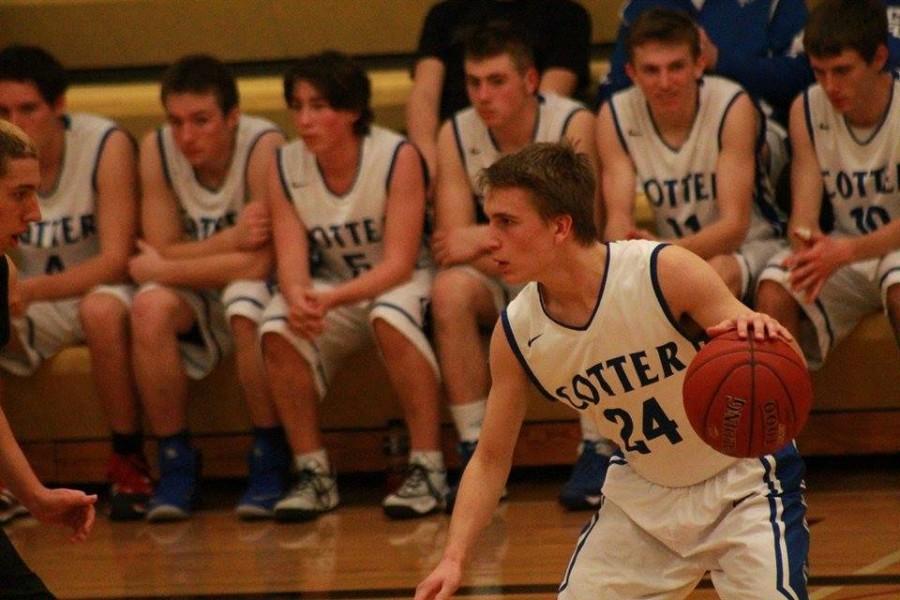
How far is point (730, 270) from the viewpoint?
550 centimetres

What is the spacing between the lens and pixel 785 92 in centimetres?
609

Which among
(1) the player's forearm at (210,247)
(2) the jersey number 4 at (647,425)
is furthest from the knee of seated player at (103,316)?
(2) the jersey number 4 at (647,425)

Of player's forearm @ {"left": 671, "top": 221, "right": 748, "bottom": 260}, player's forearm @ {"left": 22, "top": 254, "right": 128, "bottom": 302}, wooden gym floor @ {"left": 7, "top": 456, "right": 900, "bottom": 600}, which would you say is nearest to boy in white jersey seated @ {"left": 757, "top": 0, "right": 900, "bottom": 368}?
player's forearm @ {"left": 671, "top": 221, "right": 748, "bottom": 260}

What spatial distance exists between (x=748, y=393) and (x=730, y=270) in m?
2.35

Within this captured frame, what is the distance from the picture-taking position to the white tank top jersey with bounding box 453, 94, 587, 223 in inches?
232

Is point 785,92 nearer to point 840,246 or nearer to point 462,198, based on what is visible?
point 840,246

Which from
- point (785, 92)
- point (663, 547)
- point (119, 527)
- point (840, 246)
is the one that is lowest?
point (119, 527)

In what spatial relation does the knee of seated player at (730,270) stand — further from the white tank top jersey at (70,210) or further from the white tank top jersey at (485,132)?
the white tank top jersey at (70,210)

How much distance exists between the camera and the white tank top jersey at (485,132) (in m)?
5.88

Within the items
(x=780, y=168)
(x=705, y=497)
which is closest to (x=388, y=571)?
(x=705, y=497)

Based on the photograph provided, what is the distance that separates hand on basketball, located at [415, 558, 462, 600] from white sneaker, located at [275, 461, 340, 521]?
97.7 inches

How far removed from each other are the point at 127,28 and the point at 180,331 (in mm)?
1942

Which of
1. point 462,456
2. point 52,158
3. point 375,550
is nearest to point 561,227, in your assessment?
point 375,550

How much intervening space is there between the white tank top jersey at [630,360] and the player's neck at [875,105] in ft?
7.41
